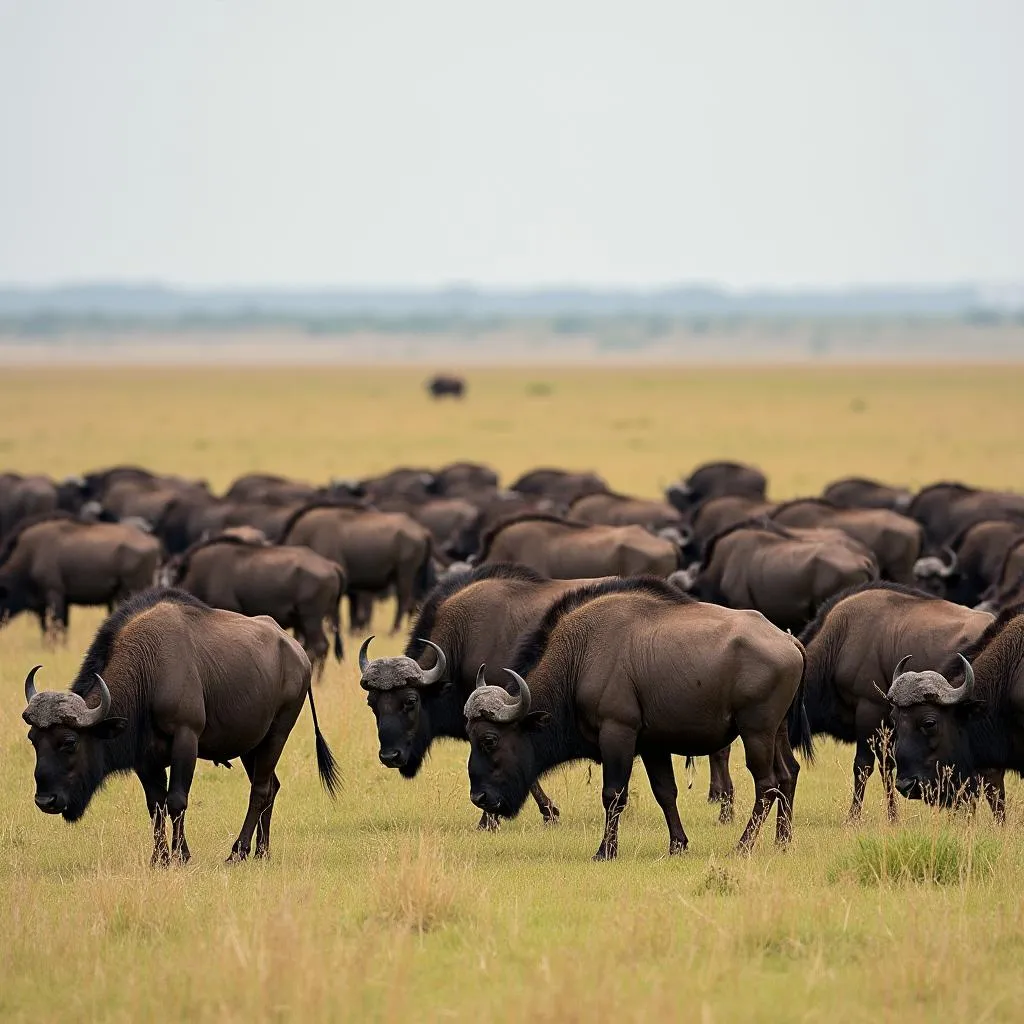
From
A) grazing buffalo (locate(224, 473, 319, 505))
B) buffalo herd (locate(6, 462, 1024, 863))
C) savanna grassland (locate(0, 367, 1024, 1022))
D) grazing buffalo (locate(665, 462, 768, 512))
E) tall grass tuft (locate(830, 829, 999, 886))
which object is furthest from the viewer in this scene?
grazing buffalo (locate(665, 462, 768, 512))

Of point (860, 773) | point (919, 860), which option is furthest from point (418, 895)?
point (860, 773)

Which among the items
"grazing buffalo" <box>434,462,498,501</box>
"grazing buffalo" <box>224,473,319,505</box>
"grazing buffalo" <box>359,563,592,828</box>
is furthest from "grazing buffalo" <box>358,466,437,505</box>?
"grazing buffalo" <box>359,563,592,828</box>

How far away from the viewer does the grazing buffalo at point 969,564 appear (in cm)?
1836

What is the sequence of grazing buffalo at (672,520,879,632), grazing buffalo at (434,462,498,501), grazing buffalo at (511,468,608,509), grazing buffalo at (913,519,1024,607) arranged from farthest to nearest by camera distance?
grazing buffalo at (434,462,498,501) → grazing buffalo at (511,468,608,509) → grazing buffalo at (913,519,1024,607) → grazing buffalo at (672,520,879,632)

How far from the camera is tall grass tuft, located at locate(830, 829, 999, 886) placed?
9.00m

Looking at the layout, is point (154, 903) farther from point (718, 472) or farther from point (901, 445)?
point (901, 445)

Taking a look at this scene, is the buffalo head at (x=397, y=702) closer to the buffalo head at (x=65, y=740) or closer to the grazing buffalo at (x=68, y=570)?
the buffalo head at (x=65, y=740)

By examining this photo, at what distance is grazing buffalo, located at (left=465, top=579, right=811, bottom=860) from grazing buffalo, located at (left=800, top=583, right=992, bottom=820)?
88cm

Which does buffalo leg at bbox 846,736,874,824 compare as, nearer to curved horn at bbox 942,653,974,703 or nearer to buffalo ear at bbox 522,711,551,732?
curved horn at bbox 942,653,974,703

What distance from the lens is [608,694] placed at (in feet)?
33.2

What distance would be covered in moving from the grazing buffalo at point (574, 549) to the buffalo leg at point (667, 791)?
5.97 metres

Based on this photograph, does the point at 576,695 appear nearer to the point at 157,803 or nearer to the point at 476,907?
the point at 476,907

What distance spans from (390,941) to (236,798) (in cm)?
429

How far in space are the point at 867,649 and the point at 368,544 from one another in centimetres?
907
